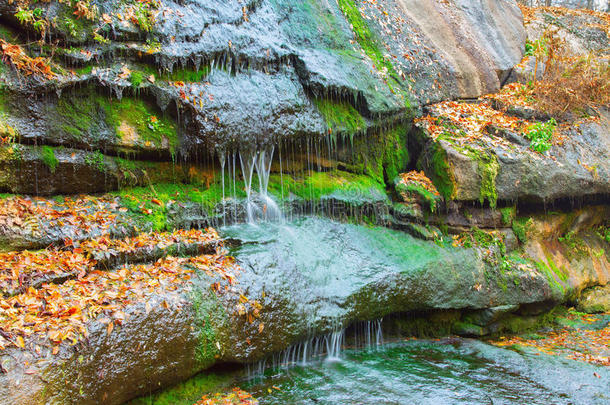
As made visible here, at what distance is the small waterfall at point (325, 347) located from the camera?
6.04 meters

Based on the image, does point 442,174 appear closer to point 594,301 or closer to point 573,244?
point 573,244

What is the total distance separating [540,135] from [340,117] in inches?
196

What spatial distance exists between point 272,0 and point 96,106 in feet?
15.3

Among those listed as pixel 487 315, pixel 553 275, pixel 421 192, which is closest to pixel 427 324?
pixel 487 315

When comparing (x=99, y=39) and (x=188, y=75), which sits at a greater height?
(x=99, y=39)

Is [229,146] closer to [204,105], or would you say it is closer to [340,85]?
[204,105]

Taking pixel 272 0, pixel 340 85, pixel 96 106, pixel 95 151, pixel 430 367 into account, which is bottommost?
pixel 430 367

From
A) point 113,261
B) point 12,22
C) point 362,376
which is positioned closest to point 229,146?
point 113,261

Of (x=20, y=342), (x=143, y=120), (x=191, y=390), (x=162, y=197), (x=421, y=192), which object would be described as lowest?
(x=191, y=390)

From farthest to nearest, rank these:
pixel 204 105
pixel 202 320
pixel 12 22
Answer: pixel 204 105, pixel 12 22, pixel 202 320

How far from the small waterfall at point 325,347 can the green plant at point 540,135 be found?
222 inches

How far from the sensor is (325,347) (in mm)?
6684

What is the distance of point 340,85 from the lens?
8.40 m

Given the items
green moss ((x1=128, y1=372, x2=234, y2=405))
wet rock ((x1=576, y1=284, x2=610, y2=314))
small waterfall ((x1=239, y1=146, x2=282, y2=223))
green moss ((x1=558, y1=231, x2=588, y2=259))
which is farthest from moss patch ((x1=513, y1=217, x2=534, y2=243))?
green moss ((x1=128, y1=372, x2=234, y2=405))
